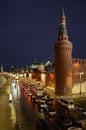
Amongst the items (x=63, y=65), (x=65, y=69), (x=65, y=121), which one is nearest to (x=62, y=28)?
(x=63, y=65)

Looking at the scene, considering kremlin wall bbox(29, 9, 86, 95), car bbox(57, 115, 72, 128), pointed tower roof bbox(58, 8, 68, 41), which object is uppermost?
pointed tower roof bbox(58, 8, 68, 41)

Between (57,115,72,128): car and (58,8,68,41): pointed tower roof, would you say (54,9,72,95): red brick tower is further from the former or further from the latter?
(57,115,72,128): car

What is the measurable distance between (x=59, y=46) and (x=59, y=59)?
11.0 feet

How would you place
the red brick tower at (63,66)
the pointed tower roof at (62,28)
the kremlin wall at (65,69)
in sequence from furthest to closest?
the pointed tower roof at (62,28)
the kremlin wall at (65,69)
the red brick tower at (63,66)

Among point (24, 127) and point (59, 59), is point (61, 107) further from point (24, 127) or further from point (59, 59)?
point (59, 59)

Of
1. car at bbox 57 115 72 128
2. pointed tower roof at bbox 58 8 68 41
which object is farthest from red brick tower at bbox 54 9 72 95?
car at bbox 57 115 72 128

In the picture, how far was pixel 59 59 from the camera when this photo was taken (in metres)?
61.1

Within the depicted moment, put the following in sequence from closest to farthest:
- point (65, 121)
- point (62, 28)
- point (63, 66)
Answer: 1. point (65, 121)
2. point (63, 66)
3. point (62, 28)

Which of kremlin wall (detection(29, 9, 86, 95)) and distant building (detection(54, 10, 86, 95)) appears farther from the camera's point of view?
kremlin wall (detection(29, 9, 86, 95))

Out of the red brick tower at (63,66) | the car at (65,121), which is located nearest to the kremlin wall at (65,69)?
the red brick tower at (63,66)

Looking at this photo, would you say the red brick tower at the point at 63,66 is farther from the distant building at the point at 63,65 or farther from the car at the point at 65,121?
the car at the point at 65,121

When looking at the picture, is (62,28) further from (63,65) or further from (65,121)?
(65,121)

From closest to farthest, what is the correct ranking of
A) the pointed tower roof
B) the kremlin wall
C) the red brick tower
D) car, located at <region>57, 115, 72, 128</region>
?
car, located at <region>57, 115, 72, 128</region>, the red brick tower, the kremlin wall, the pointed tower roof

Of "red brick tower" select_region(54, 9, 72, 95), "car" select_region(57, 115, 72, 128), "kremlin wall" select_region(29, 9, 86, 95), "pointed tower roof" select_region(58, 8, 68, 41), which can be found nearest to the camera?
"car" select_region(57, 115, 72, 128)
